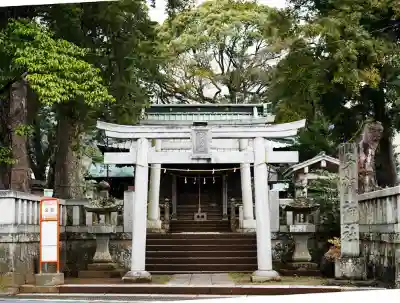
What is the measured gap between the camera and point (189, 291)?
11297mm

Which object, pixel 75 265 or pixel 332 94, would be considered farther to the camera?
pixel 332 94

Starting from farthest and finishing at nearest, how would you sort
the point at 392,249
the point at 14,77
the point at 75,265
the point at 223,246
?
the point at 223,246
the point at 75,265
the point at 14,77
the point at 392,249

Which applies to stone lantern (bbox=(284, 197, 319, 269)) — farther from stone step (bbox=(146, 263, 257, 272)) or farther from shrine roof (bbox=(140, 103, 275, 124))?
shrine roof (bbox=(140, 103, 275, 124))

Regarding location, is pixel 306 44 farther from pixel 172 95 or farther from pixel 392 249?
pixel 172 95

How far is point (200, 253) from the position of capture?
15.2m

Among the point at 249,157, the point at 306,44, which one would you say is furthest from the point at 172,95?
the point at 249,157

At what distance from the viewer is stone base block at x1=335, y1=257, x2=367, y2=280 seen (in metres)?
11.8

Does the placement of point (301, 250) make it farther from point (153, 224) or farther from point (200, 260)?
point (153, 224)

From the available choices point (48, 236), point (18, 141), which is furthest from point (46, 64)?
point (48, 236)

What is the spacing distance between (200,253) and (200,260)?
369mm

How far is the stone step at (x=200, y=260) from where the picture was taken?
48.6ft

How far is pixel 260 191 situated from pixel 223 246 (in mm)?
3388

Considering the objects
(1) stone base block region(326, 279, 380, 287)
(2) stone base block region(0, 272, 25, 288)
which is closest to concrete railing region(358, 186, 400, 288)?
(1) stone base block region(326, 279, 380, 287)

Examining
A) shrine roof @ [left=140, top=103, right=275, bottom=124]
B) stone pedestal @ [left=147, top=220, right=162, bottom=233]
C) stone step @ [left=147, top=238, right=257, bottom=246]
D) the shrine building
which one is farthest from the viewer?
shrine roof @ [left=140, top=103, right=275, bottom=124]
